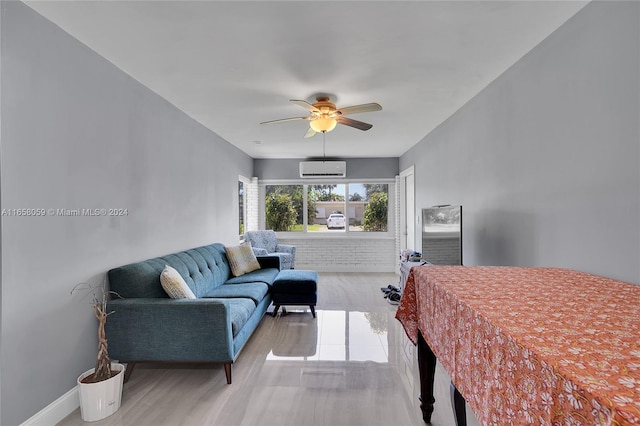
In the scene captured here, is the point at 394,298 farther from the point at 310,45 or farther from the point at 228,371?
the point at 310,45

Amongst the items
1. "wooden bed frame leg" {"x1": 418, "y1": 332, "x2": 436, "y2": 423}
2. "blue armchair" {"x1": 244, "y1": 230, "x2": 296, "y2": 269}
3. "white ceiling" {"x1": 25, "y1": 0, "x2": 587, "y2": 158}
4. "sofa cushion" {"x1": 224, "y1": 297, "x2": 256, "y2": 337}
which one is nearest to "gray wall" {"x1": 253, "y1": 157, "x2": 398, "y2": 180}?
"blue armchair" {"x1": 244, "y1": 230, "x2": 296, "y2": 269}

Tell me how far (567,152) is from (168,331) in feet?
9.68

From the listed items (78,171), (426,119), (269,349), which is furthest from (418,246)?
(78,171)

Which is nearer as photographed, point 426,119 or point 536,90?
point 536,90

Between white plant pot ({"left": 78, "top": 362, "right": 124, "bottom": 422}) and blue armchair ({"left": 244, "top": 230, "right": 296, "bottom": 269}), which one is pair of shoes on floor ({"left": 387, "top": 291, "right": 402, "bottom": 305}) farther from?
white plant pot ({"left": 78, "top": 362, "right": 124, "bottom": 422})

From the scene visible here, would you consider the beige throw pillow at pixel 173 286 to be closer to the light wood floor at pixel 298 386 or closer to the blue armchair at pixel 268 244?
the light wood floor at pixel 298 386

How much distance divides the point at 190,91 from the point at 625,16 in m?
3.10

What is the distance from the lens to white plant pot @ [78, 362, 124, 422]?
1.96 metres

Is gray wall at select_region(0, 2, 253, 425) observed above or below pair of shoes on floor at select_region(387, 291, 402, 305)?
above

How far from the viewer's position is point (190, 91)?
3.02 m

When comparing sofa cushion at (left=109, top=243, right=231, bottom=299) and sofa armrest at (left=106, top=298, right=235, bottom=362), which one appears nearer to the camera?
sofa armrest at (left=106, top=298, right=235, bottom=362)

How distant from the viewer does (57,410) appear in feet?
6.37

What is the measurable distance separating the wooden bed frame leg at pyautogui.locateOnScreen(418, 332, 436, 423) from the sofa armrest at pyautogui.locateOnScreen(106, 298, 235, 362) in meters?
1.38

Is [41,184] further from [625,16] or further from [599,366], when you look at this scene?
[625,16]
